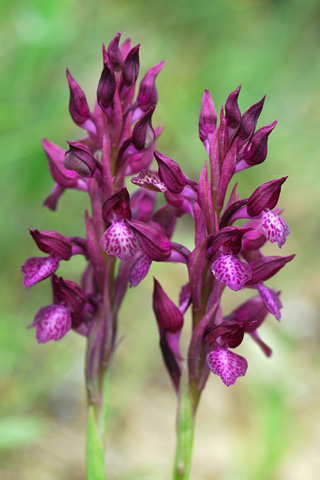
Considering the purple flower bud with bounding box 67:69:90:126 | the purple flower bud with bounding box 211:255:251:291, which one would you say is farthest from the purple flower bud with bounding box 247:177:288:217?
the purple flower bud with bounding box 67:69:90:126

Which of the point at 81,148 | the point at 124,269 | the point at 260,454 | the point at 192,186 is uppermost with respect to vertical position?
the point at 81,148

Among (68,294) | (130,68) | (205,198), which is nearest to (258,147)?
(205,198)

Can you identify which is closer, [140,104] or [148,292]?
[140,104]

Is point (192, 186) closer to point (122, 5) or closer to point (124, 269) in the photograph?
point (124, 269)

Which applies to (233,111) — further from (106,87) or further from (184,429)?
(184,429)

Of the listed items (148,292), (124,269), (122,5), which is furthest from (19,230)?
(122,5)
